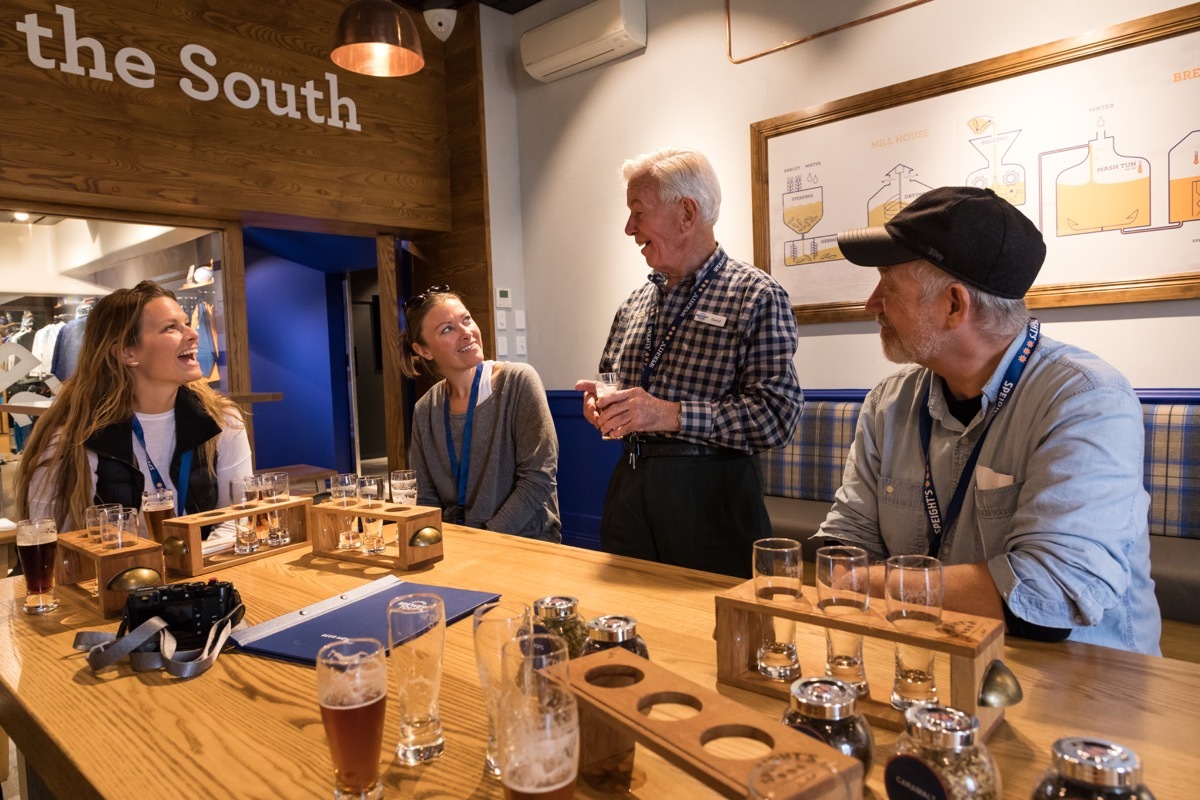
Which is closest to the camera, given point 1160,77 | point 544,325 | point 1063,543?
point 1063,543

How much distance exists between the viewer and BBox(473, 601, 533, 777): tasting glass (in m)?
0.88

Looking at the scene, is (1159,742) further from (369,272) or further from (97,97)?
(369,272)

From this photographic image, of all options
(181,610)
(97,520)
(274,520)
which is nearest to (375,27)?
(274,520)

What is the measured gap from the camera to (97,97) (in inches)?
154

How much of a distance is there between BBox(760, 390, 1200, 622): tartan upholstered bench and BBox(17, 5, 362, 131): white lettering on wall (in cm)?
335

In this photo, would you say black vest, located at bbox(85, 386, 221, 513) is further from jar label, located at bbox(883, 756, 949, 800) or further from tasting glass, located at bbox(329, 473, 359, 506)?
jar label, located at bbox(883, 756, 949, 800)

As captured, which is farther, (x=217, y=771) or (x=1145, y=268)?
(x=1145, y=268)

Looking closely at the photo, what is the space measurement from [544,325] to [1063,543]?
178 inches

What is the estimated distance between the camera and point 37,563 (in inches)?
64.9

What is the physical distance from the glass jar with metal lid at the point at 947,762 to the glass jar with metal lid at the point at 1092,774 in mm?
47

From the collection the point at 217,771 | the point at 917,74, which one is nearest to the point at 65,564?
the point at 217,771

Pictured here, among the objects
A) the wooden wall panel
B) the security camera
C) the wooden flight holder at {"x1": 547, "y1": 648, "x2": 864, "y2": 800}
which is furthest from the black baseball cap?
the security camera

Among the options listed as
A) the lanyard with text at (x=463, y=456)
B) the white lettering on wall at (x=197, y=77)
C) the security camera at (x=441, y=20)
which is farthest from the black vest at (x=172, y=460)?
the security camera at (x=441, y=20)

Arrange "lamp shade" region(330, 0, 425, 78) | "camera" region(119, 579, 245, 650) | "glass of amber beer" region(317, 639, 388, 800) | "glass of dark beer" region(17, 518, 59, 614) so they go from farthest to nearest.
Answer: "lamp shade" region(330, 0, 425, 78)
"glass of dark beer" region(17, 518, 59, 614)
"camera" region(119, 579, 245, 650)
"glass of amber beer" region(317, 639, 388, 800)
